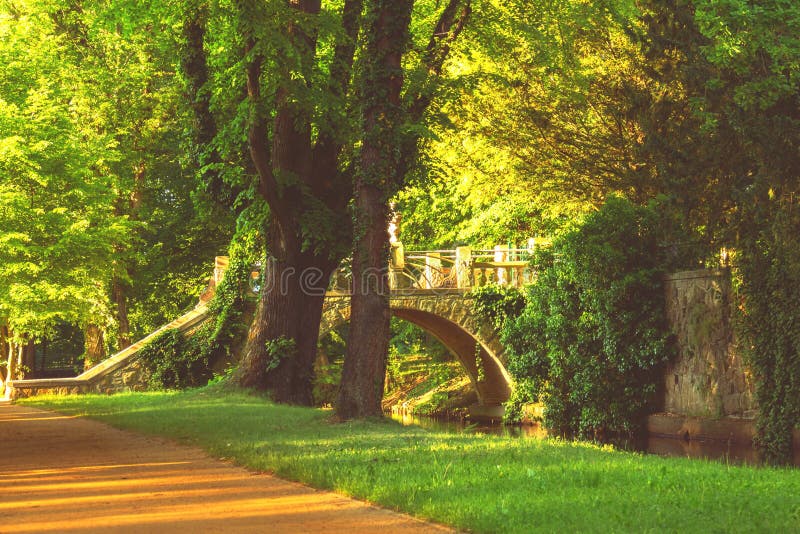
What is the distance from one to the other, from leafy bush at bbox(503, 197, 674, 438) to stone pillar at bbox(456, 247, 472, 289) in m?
5.93

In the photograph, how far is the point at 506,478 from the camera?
9.00 meters

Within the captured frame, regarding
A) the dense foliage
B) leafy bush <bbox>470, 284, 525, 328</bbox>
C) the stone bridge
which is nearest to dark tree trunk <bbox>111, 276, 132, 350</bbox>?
the stone bridge

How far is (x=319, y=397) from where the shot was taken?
37844mm

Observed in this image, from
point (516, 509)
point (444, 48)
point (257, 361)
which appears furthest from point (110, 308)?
point (516, 509)

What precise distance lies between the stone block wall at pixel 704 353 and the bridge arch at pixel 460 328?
853 cm

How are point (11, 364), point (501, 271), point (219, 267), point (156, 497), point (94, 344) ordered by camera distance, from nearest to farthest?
point (156, 497) < point (219, 267) < point (11, 364) < point (501, 271) < point (94, 344)

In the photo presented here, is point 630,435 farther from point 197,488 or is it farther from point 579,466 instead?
point 197,488

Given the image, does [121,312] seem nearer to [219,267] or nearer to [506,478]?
[219,267]

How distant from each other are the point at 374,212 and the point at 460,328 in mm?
16218

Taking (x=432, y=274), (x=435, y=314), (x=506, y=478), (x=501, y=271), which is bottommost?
(x=506, y=478)

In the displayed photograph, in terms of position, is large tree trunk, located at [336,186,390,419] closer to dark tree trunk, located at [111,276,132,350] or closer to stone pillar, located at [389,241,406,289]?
stone pillar, located at [389,241,406,289]

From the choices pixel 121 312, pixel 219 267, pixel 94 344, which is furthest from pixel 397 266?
pixel 94 344

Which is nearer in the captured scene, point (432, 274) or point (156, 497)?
point (156, 497)

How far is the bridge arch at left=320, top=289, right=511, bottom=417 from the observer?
29250mm
